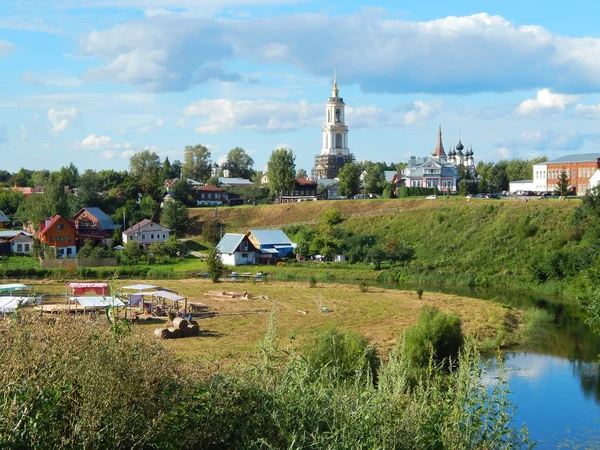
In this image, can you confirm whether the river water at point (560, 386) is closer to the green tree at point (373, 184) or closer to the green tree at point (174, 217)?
the green tree at point (174, 217)

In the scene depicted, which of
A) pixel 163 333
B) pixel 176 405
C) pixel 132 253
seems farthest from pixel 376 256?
pixel 176 405

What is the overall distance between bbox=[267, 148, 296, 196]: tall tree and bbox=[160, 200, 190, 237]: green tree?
1722 cm

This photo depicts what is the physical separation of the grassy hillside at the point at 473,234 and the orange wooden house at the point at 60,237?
1757 cm

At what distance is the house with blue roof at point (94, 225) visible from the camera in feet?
218

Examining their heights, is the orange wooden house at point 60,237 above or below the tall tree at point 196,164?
below

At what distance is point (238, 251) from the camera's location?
59938 millimetres

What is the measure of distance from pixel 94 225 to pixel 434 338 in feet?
170

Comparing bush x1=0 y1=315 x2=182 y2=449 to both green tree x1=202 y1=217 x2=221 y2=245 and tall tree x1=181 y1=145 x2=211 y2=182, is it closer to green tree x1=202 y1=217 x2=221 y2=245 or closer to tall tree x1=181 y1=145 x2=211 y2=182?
green tree x1=202 y1=217 x2=221 y2=245

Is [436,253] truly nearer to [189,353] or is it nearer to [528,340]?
[528,340]

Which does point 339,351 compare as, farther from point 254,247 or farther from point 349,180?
point 349,180

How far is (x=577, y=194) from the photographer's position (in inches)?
2955

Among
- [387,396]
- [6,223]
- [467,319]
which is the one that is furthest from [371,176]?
[387,396]

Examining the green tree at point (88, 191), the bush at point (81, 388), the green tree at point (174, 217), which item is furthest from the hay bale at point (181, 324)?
the green tree at point (88, 191)

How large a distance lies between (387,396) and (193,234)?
65103 mm
